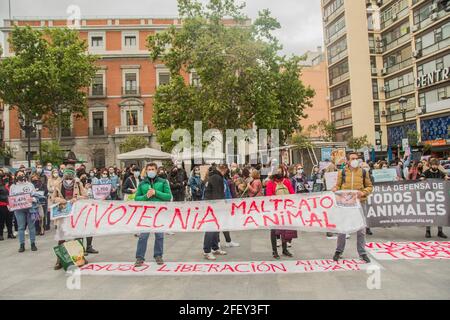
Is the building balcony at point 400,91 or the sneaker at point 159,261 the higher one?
the building balcony at point 400,91

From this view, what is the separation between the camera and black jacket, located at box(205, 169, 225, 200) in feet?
26.8

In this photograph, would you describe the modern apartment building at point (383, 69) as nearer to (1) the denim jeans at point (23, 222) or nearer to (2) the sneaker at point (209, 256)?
(2) the sneaker at point (209, 256)


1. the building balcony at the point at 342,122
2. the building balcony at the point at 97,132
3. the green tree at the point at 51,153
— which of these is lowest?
the green tree at the point at 51,153

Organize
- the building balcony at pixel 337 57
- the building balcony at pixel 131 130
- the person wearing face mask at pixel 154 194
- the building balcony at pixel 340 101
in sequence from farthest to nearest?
the building balcony at pixel 340 101 < the building balcony at pixel 337 57 < the building balcony at pixel 131 130 < the person wearing face mask at pixel 154 194

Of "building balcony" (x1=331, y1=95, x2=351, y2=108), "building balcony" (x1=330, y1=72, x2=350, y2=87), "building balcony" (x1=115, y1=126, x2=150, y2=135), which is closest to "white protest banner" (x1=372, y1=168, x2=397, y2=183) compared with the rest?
"building balcony" (x1=115, y1=126, x2=150, y2=135)

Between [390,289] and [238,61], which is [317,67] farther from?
[390,289]

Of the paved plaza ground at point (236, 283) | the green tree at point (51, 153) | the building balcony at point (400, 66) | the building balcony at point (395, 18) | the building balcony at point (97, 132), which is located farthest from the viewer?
the building balcony at point (97, 132)

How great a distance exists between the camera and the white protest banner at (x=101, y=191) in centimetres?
1312

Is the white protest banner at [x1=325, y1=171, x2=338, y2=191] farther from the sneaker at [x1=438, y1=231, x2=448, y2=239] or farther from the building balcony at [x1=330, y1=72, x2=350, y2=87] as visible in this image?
the building balcony at [x1=330, y1=72, x2=350, y2=87]

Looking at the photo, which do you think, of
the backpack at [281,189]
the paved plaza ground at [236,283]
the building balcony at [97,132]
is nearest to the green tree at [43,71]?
the building balcony at [97,132]

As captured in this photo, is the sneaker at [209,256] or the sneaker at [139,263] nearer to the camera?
the sneaker at [139,263]

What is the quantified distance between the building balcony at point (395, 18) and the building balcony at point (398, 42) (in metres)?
2.03

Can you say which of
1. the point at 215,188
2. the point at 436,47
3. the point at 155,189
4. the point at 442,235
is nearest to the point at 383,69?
the point at 436,47
